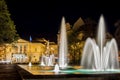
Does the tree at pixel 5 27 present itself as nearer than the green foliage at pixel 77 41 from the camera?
Yes

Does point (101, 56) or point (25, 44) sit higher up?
point (25, 44)

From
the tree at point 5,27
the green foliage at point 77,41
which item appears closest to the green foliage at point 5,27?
the tree at point 5,27

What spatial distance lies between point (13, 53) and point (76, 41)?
5840cm

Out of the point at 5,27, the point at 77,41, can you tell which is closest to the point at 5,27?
the point at 5,27

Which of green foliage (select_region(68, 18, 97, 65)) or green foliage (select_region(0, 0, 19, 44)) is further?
green foliage (select_region(68, 18, 97, 65))

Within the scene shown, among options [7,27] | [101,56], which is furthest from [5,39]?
[101,56]

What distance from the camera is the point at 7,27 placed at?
34469 millimetres

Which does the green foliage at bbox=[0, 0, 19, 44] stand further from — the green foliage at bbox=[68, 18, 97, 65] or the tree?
the green foliage at bbox=[68, 18, 97, 65]

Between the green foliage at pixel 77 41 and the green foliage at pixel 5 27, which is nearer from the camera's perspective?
the green foliage at pixel 5 27

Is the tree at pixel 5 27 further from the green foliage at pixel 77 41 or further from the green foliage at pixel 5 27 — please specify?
the green foliage at pixel 77 41

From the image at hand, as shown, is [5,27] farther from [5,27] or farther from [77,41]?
[77,41]

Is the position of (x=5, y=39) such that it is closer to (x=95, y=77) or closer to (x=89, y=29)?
(x=95, y=77)

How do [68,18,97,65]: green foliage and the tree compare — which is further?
[68,18,97,65]: green foliage

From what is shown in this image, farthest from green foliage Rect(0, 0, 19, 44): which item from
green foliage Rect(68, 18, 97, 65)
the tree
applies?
green foliage Rect(68, 18, 97, 65)
